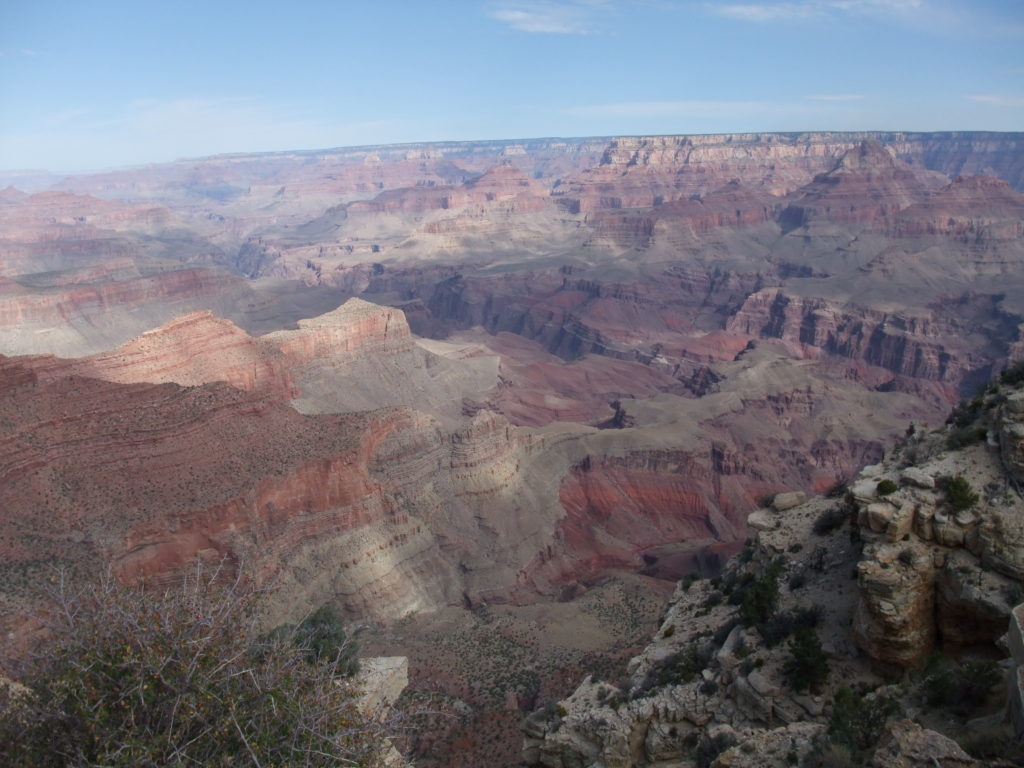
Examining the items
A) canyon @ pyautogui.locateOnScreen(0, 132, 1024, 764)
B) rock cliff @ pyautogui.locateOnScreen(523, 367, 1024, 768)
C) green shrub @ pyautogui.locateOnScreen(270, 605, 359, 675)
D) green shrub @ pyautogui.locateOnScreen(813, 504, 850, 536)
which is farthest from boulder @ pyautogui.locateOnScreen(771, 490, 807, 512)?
green shrub @ pyautogui.locateOnScreen(270, 605, 359, 675)

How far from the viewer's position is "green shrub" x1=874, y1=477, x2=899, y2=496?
1902cm

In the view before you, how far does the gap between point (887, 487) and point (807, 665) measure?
501 cm

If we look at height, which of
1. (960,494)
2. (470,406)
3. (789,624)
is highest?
(960,494)

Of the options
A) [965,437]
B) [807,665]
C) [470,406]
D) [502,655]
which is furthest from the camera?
[470,406]

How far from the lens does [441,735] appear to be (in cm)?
2834

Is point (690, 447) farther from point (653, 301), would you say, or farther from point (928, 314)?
point (653, 301)

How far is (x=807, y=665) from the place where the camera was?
17.6 metres

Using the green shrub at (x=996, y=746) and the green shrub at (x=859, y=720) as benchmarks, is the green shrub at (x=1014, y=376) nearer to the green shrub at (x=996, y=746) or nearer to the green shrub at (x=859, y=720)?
the green shrub at (x=859, y=720)

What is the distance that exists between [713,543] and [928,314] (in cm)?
8356

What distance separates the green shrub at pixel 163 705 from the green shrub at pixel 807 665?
10.3m

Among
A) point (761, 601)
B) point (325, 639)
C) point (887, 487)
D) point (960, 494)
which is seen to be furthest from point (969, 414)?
point (325, 639)

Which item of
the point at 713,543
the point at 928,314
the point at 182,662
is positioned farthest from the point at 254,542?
the point at 928,314

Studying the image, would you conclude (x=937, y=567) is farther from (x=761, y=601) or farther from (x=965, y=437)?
(x=761, y=601)

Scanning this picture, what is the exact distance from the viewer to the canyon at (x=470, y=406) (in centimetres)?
3734
